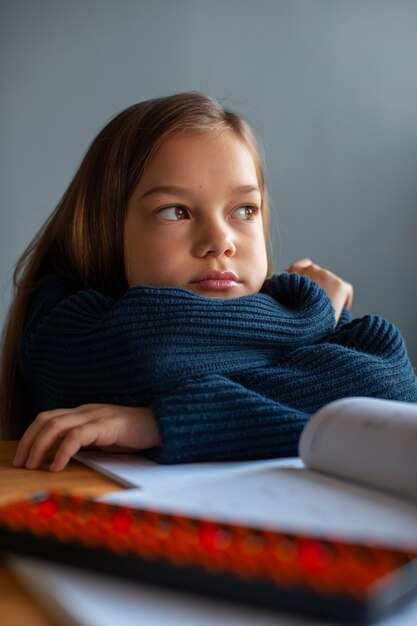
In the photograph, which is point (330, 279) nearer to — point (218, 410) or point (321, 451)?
point (218, 410)

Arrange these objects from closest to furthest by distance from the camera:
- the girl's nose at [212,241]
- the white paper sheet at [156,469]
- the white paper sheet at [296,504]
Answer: the white paper sheet at [296,504]
the white paper sheet at [156,469]
the girl's nose at [212,241]

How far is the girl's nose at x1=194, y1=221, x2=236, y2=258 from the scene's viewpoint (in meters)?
0.83

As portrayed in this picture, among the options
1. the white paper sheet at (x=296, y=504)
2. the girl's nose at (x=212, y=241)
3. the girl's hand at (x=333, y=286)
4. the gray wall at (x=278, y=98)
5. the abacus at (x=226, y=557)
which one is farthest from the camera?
the gray wall at (x=278, y=98)

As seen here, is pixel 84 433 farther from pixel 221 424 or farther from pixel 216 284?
pixel 216 284

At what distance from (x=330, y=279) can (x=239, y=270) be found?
230mm

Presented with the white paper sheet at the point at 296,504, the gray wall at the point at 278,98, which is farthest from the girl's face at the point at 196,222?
the gray wall at the point at 278,98

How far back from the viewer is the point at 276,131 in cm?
176

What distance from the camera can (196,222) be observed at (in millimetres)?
843

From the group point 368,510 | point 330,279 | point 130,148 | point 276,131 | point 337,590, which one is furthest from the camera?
point 276,131

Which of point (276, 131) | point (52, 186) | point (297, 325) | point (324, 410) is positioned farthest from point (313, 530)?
point (276, 131)

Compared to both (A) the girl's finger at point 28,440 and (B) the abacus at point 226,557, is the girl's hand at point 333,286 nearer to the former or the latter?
(A) the girl's finger at point 28,440

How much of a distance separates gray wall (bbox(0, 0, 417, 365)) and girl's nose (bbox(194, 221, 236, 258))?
75 cm

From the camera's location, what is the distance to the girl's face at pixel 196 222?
828 mm

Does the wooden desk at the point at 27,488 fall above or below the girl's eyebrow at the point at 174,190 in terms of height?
below
